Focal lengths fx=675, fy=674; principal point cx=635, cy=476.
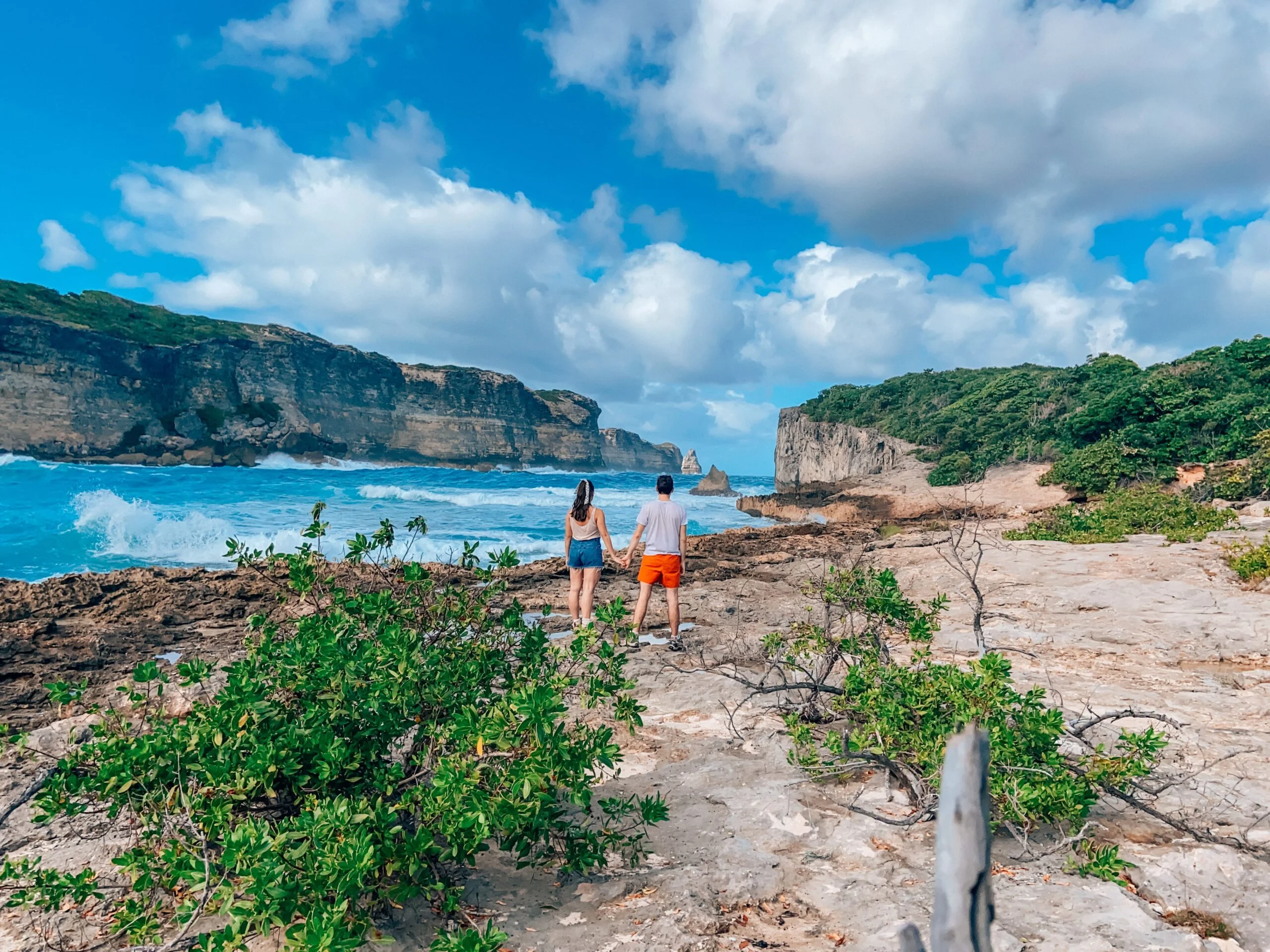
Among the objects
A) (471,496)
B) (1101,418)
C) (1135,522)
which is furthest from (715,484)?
(1135,522)

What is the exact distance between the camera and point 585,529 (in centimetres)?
739

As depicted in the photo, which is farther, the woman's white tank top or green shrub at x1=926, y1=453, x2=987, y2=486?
green shrub at x1=926, y1=453, x2=987, y2=486

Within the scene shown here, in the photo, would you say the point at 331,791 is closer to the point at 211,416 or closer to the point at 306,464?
the point at 211,416

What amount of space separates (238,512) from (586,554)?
76.2ft

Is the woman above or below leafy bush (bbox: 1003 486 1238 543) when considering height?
below

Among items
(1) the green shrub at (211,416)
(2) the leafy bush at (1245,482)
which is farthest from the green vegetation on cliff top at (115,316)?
(2) the leafy bush at (1245,482)

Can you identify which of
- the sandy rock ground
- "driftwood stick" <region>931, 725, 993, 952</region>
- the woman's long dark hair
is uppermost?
the woman's long dark hair

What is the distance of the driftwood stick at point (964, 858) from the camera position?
129 cm

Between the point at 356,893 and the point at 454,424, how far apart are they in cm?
8900

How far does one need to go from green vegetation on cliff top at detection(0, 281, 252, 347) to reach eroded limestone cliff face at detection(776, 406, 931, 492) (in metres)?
56.2

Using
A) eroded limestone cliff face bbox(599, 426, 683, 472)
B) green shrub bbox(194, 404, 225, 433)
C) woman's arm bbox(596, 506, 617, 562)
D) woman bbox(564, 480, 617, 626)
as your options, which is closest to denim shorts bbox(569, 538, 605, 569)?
woman bbox(564, 480, 617, 626)

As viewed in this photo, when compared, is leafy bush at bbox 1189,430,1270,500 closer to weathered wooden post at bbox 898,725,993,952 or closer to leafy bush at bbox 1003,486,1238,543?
leafy bush at bbox 1003,486,1238,543

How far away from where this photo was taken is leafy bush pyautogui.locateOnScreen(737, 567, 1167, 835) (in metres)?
2.96

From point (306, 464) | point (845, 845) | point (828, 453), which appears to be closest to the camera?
point (845, 845)
